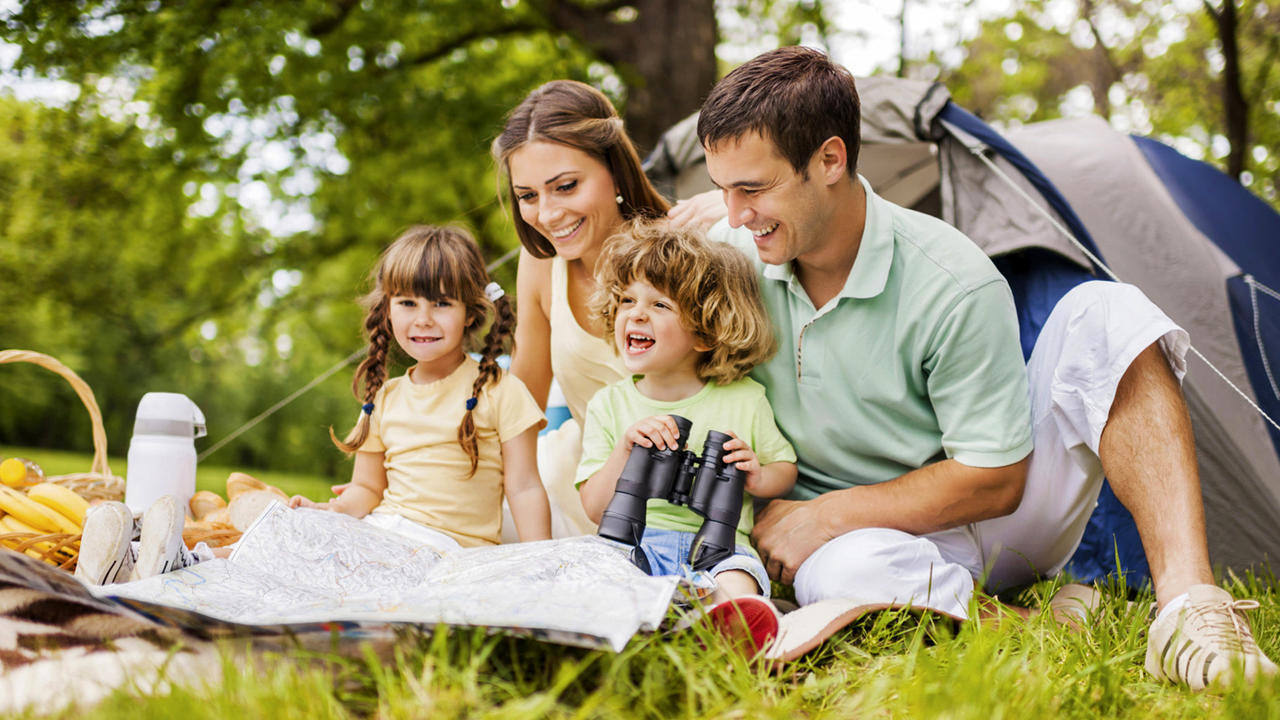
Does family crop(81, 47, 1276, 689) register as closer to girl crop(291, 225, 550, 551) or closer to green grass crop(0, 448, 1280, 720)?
girl crop(291, 225, 550, 551)

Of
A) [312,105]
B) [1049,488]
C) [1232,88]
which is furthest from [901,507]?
[1232,88]

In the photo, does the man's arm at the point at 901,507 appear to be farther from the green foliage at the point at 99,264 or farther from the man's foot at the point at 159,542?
the green foliage at the point at 99,264

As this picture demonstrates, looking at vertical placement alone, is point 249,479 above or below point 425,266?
below

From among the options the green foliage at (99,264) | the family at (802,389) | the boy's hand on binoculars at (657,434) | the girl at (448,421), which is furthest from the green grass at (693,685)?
the green foliage at (99,264)

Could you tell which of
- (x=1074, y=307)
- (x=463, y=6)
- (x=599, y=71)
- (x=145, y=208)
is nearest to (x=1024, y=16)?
(x=599, y=71)

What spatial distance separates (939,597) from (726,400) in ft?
2.05

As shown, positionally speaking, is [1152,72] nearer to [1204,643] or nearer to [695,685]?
[1204,643]

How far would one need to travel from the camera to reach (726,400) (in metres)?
2.14

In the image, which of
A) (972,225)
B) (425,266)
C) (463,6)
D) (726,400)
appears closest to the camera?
(726,400)

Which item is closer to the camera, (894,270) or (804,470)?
(894,270)

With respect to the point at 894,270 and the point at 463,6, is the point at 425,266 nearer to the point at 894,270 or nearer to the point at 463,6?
the point at 894,270

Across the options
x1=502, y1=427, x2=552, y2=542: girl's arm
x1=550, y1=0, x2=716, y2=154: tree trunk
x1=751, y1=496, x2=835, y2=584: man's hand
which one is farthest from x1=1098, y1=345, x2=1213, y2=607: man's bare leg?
x1=550, y1=0, x2=716, y2=154: tree trunk

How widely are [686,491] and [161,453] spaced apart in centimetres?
147

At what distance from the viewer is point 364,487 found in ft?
8.16
